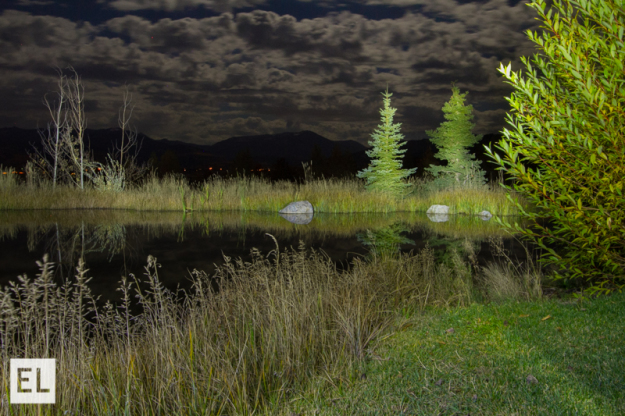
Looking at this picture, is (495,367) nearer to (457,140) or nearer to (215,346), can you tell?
(215,346)

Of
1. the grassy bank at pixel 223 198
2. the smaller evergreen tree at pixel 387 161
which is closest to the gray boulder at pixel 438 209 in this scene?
the grassy bank at pixel 223 198

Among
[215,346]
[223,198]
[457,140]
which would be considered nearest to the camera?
[215,346]

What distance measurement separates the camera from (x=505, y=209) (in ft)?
57.6

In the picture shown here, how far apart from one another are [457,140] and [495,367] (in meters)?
23.2

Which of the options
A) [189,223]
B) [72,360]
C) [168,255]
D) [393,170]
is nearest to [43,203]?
[189,223]

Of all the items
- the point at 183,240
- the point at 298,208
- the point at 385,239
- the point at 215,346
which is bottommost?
the point at 298,208

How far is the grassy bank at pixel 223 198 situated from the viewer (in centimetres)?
1828

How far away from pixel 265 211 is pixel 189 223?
5215 mm

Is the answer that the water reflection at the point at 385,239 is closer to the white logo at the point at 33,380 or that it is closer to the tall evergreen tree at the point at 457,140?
the white logo at the point at 33,380

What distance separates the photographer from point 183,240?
10.3 metres

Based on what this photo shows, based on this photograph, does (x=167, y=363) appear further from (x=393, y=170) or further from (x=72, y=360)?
(x=393, y=170)

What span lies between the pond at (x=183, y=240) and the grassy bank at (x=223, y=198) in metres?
2.66

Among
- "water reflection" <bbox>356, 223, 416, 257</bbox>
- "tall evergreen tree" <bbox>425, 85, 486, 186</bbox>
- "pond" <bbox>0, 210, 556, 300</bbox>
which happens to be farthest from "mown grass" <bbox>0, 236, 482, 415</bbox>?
"tall evergreen tree" <bbox>425, 85, 486, 186</bbox>

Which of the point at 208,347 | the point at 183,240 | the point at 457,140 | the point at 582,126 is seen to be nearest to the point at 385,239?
the point at 183,240
